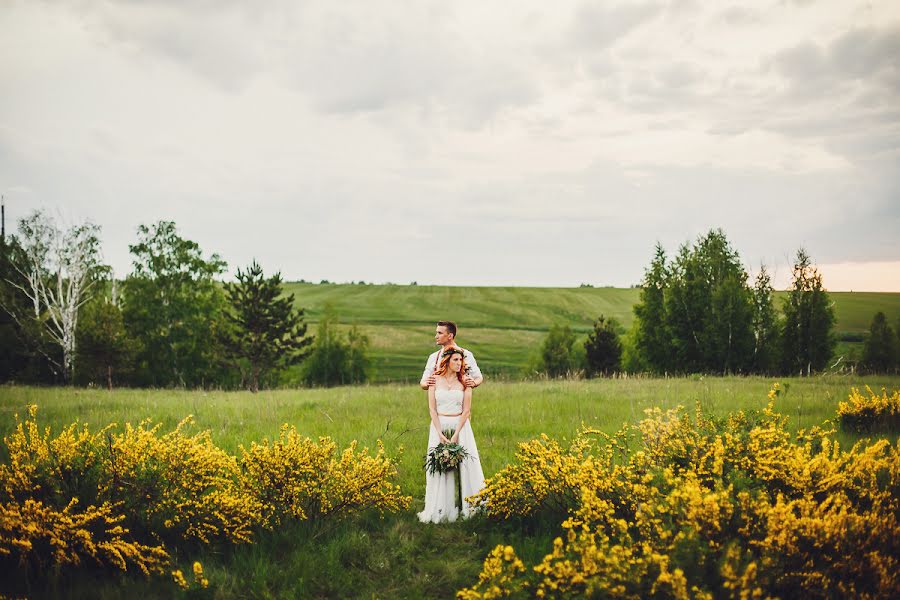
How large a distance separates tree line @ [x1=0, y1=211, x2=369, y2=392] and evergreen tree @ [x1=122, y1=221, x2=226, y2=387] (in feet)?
0.26

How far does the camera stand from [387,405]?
13.7 m

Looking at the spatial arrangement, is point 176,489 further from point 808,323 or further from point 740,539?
point 808,323

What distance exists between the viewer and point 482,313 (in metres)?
106

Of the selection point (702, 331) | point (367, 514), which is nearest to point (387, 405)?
point (367, 514)

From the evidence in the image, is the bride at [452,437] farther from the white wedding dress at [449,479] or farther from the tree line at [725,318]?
the tree line at [725,318]

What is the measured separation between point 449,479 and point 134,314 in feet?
142

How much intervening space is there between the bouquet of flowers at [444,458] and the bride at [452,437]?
0.33 ft

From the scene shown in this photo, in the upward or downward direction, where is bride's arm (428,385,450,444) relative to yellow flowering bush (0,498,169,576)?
upward

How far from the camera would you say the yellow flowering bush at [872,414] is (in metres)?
9.00

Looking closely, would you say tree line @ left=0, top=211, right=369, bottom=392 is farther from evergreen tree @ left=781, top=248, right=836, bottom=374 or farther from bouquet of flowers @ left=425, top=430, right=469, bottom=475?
evergreen tree @ left=781, top=248, right=836, bottom=374

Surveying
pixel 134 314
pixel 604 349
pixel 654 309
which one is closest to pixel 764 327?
pixel 654 309

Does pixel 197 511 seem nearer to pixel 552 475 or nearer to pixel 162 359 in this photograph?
pixel 552 475

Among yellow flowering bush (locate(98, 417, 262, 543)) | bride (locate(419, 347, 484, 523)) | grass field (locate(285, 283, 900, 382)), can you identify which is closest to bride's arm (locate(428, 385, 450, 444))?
bride (locate(419, 347, 484, 523))

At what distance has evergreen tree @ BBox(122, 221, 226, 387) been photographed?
4038 cm
